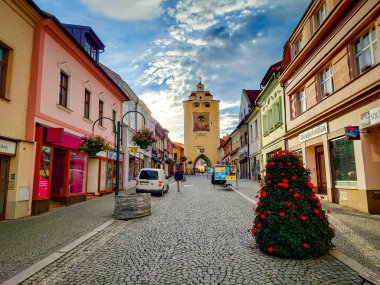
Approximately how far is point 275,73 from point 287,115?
133 inches

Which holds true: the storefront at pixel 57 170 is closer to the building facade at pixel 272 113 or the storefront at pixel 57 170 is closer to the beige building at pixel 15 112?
the beige building at pixel 15 112

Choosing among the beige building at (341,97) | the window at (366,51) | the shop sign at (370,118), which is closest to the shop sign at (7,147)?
the beige building at (341,97)

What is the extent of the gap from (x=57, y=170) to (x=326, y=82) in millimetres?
13457

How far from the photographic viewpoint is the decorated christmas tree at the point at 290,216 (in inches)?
185

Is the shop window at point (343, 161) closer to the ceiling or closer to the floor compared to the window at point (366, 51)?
closer to the floor

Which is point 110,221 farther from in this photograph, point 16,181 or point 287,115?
point 287,115

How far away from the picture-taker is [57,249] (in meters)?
5.56

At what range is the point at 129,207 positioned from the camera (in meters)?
9.14

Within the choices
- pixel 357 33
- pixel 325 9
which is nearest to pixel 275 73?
pixel 325 9

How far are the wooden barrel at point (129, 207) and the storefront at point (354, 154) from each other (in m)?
7.57

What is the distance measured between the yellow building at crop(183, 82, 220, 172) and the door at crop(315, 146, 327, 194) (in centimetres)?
5439

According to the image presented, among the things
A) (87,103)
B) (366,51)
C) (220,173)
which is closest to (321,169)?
(366,51)

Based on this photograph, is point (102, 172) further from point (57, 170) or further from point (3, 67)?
point (3, 67)

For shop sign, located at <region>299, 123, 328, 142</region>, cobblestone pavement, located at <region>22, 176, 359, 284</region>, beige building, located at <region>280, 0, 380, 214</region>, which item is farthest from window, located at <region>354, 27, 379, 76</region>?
cobblestone pavement, located at <region>22, 176, 359, 284</region>
